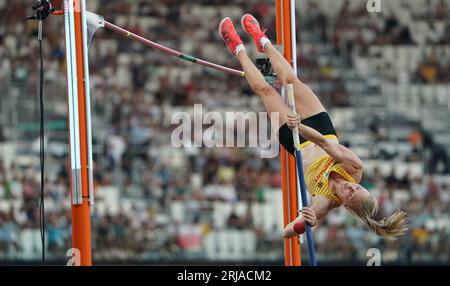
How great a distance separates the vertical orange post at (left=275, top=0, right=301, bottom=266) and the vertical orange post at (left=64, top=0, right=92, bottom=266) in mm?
1790

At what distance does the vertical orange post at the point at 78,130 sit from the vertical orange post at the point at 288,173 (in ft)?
5.87

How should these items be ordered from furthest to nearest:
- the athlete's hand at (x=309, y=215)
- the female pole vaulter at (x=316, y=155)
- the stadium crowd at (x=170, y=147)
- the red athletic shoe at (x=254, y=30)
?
the stadium crowd at (x=170, y=147), the red athletic shoe at (x=254, y=30), the female pole vaulter at (x=316, y=155), the athlete's hand at (x=309, y=215)

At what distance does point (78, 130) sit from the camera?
8617 mm

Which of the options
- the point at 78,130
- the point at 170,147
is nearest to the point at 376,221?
the point at 78,130

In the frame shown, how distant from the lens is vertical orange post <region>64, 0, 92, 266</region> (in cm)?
859

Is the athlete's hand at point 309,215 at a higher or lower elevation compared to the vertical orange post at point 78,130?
lower

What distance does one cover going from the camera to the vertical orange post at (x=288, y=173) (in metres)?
9.48

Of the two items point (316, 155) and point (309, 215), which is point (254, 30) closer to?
point (316, 155)

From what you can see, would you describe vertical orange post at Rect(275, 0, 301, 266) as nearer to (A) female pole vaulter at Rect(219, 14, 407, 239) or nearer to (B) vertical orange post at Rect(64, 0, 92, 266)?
(A) female pole vaulter at Rect(219, 14, 407, 239)

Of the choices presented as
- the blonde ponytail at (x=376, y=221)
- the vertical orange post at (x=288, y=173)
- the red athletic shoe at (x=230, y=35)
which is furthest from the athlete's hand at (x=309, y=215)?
the red athletic shoe at (x=230, y=35)

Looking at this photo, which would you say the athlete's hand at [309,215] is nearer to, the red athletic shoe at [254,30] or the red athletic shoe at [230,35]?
the red athletic shoe at [254,30]

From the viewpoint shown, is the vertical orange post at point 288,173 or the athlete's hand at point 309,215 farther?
the vertical orange post at point 288,173

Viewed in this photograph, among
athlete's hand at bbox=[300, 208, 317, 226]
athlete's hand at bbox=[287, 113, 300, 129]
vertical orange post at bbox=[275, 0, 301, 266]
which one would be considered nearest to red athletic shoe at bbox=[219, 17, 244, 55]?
vertical orange post at bbox=[275, 0, 301, 266]

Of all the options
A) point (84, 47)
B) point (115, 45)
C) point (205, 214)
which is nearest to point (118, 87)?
point (115, 45)
